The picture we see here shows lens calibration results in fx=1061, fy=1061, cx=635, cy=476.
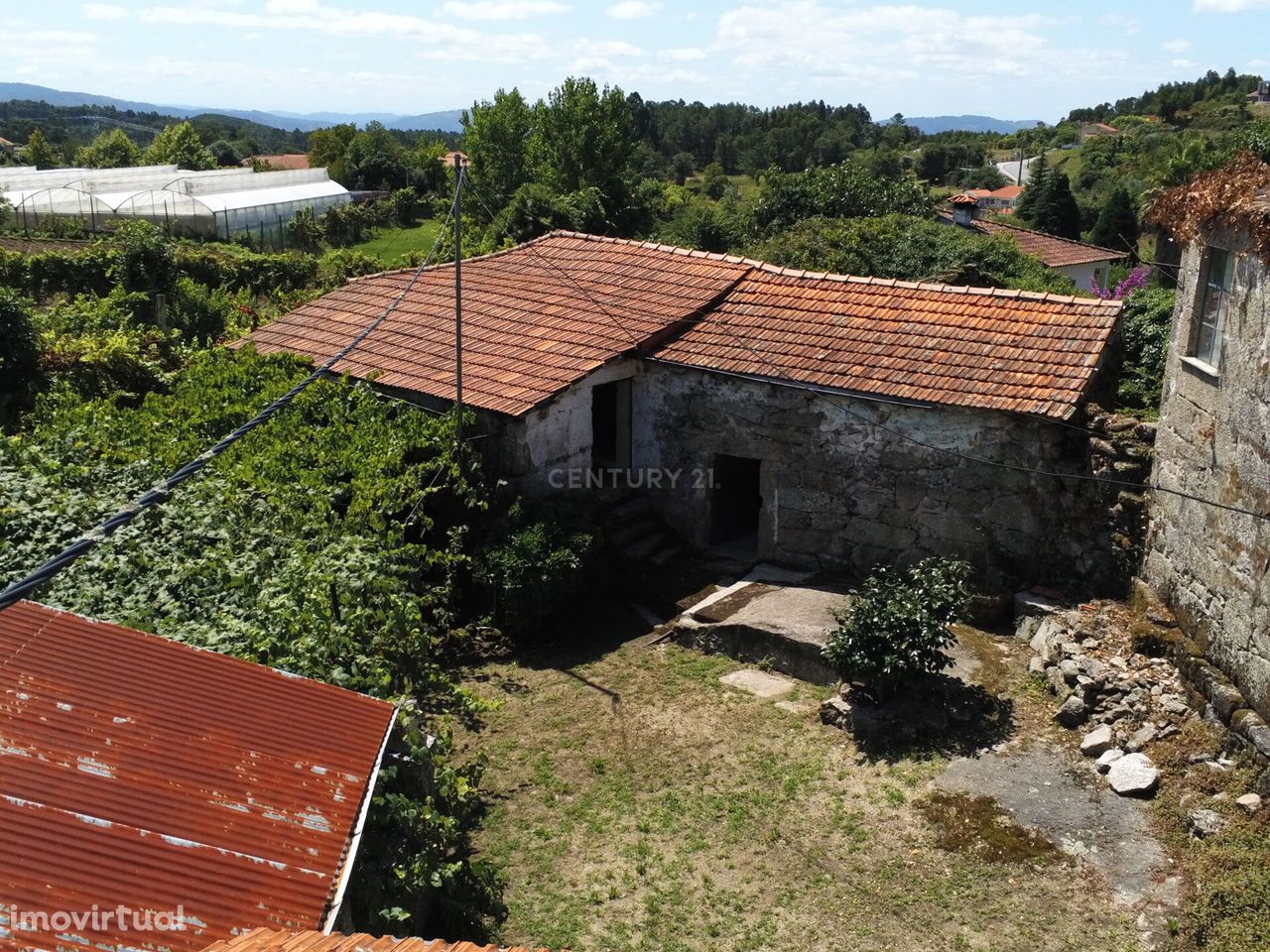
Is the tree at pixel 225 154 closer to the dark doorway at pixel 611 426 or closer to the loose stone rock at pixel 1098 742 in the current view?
the dark doorway at pixel 611 426

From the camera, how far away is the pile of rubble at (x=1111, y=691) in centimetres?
854

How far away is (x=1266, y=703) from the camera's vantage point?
26.4 ft

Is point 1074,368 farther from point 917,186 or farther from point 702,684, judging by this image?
point 917,186

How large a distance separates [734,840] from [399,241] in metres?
35.2

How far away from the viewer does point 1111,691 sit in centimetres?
925

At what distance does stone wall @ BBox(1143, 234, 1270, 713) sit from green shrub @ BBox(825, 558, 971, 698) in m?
2.01

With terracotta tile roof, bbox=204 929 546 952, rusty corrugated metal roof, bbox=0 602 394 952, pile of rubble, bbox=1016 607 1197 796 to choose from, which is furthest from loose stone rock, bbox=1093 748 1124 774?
terracotta tile roof, bbox=204 929 546 952

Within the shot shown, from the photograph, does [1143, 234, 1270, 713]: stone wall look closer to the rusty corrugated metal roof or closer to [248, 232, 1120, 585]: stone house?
[248, 232, 1120, 585]: stone house

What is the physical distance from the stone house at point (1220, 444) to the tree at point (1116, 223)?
35904 mm

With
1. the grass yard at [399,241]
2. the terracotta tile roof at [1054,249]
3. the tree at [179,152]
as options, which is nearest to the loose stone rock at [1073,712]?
the terracotta tile roof at [1054,249]

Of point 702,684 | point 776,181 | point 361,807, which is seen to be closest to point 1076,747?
point 702,684

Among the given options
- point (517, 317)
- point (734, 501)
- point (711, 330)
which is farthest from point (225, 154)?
point (734, 501)

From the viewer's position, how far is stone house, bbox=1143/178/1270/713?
8328 millimetres

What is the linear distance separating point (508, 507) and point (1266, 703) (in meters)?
7.69
